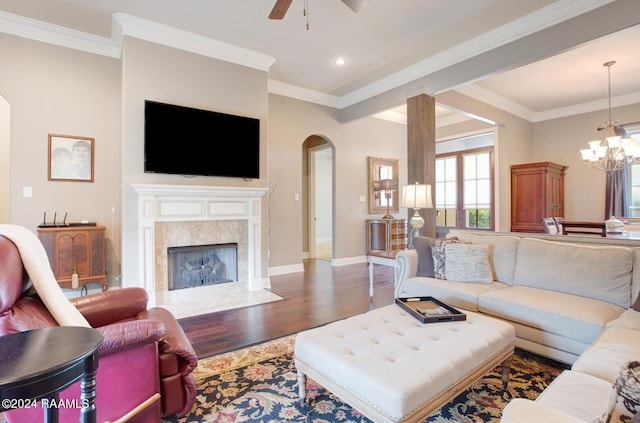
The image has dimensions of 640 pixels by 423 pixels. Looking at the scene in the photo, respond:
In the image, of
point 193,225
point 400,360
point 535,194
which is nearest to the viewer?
point 400,360

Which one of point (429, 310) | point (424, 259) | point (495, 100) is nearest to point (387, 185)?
point (495, 100)

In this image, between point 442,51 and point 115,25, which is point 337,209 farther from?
point 115,25

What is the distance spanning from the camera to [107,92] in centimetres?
383

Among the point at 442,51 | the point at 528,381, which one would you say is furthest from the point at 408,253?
the point at 442,51

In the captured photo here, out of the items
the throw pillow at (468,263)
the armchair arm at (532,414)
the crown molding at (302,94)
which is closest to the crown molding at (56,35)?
the crown molding at (302,94)

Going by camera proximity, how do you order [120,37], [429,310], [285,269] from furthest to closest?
[285,269], [120,37], [429,310]

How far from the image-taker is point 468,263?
2850 mm

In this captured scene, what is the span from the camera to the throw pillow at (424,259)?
3078 millimetres

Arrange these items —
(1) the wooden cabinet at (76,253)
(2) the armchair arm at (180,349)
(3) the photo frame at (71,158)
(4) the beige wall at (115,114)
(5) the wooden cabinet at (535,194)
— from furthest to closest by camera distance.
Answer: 1. (5) the wooden cabinet at (535,194)
2. (3) the photo frame at (71,158)
3. (4) the beige wall at (115,114)
4. (1) the wooden cabinet at (76,253)
5. (2) the armchair arm at (180,349)

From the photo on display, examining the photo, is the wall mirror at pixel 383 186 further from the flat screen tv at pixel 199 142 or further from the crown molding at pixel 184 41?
the crown molding at pixel 184 41

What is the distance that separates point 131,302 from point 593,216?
290 inches

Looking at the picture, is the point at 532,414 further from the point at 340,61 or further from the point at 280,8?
the point at 340,61

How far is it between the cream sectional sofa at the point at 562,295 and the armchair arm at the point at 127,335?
1.64m

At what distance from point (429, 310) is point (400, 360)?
67 cm
